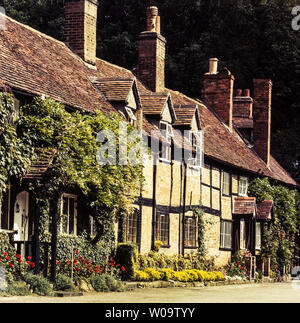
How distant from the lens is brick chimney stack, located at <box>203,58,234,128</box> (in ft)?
124

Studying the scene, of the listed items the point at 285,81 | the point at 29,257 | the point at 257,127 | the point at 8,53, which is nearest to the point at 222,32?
the point at 285,81

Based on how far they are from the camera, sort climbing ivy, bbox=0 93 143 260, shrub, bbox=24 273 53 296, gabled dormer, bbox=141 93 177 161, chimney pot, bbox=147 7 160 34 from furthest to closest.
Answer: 1. chimney pot, bbox=147 7 160 34
2. gabled dormer, bbox=141 93 177 161
3. climbing ivy, bbox=0 93 143 260
4. shrub, bbox=24 273 53 296

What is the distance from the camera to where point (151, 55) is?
31500 millimetres

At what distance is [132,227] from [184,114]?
5.94m

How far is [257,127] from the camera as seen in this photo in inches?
1560

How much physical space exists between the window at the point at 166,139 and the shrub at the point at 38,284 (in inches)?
379

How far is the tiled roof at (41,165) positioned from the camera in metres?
18.7

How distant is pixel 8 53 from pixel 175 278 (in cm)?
860

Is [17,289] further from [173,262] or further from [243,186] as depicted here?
[243,186]

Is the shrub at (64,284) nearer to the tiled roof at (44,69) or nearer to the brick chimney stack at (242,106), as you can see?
the tiled roof at (44,69)

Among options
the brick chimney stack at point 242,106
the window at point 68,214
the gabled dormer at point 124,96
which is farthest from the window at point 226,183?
the window at point 68,214

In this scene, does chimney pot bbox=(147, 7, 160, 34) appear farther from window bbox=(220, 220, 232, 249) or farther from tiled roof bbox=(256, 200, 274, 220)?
tiled roof bbox=(256, 200, 274, 220)

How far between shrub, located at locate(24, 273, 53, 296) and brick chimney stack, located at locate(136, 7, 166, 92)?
14.8 meters

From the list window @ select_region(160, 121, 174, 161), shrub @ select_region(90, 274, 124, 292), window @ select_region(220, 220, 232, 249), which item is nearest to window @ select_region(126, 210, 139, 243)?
window @ select_region(160, 121, 174, 161)
